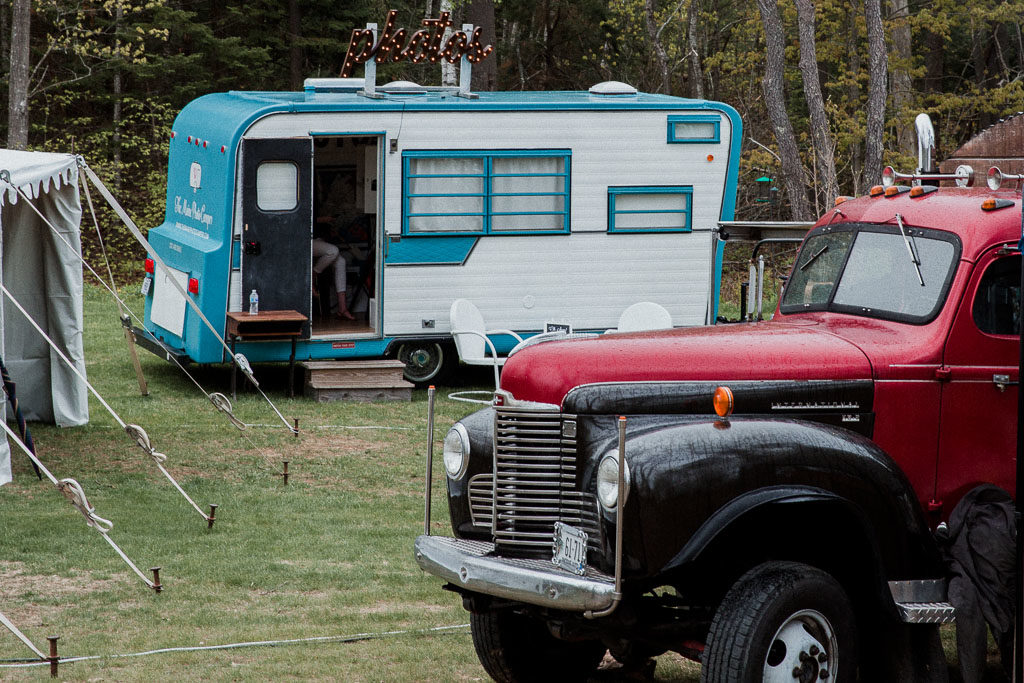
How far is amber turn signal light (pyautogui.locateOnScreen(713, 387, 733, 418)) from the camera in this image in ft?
15.5

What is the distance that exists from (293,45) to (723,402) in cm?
2150

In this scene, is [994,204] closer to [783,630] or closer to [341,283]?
[783,630]

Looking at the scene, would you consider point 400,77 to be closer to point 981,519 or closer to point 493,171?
point 493,171

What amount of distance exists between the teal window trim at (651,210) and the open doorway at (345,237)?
7.76ft

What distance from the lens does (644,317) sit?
1250 centimetres

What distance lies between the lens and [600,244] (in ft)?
43.5

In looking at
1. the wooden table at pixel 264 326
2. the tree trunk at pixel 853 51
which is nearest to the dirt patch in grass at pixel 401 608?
the wooden table at pixel 264 326

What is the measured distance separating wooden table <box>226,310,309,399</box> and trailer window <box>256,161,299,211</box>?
995mm

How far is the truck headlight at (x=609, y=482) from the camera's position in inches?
179

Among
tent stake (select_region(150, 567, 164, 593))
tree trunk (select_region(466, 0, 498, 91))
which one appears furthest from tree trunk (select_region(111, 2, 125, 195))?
tent stake (select_region(150, 567, 164, 593))

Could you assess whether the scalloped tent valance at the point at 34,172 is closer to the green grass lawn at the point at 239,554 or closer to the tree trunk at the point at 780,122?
the green grass lawn at the point at 239,554

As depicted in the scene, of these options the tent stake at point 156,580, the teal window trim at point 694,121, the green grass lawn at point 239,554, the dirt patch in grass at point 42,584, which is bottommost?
the dirt patch in grass at point 42,584

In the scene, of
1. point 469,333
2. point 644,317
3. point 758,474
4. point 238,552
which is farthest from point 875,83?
point 758,474

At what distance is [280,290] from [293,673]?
23.2 feet
